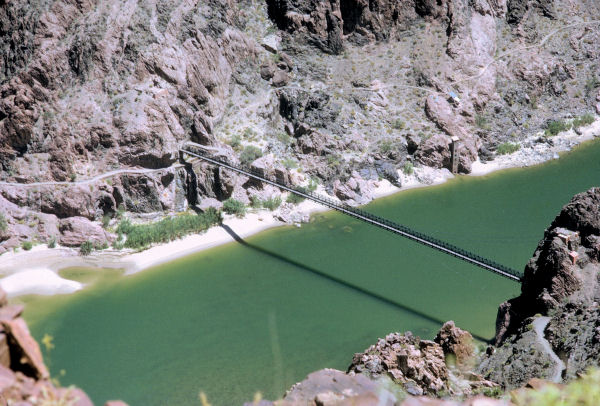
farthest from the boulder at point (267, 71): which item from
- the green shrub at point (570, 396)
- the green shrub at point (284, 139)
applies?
the green shrub at point (570, 396)

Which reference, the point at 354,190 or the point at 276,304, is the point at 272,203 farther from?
the point at 276,304

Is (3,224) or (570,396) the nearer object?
(570,396)

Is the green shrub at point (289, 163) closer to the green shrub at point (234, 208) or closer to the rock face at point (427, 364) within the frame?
the green shrub at point (234, 208)

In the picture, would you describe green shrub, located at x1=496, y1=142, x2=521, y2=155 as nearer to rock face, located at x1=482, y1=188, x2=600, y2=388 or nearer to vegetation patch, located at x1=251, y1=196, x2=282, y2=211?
vegetation patch, located at x1=251, y1=196, x2=282, y2=211

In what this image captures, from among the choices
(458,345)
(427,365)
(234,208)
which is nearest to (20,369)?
(427,365)

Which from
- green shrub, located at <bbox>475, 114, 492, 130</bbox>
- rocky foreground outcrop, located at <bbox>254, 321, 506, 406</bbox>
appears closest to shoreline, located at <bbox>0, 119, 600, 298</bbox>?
green shrub, located at <bbox>475, 114, 492, 130</bbox>

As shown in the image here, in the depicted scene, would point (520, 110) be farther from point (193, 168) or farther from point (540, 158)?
point (193, 168)
